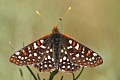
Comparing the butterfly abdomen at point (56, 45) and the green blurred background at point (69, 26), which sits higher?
the green blurred background at point (69, 26)

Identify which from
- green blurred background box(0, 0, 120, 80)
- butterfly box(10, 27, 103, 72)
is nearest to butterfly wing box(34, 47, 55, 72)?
butterfly box(10, 27, 103, 72)

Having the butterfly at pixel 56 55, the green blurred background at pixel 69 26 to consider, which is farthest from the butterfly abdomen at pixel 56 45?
the green blurred background at pixel 69 26

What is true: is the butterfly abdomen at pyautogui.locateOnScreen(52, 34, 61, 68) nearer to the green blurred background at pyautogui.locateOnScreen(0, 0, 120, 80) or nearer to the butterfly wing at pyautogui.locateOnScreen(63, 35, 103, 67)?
the butterfly wing at pyautogui.locateOnScreen(63, 35, 103, 67)

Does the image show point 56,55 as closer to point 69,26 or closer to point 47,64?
point 47,64

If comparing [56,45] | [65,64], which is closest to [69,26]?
[56,45]

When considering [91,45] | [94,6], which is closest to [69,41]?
[91,45]

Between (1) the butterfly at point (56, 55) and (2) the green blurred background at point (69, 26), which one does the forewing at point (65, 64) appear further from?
(2) the green blurred background at point (69, 26)
